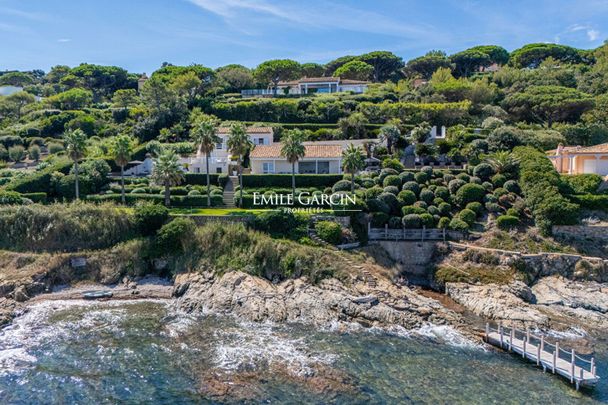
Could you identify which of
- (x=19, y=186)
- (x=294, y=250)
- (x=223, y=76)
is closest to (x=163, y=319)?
(x=294, y=250)

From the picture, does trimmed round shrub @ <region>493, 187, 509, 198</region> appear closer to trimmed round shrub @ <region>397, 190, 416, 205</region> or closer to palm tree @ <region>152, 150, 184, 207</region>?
trimmed round shrub @ <region>397, 190, 416, 205</region>

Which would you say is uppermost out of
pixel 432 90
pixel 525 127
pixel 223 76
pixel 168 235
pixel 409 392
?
pixel 223 76

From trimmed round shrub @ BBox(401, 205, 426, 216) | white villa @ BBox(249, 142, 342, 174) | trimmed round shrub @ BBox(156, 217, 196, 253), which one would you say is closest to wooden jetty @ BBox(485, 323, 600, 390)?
trimmed round shrub @ BBox(401, 205, 426, 216)

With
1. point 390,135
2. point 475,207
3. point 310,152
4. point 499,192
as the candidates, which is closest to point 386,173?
point 475,207

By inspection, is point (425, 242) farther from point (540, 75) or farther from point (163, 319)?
point (540, 75)

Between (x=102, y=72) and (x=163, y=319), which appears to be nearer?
(x=163, y=319)

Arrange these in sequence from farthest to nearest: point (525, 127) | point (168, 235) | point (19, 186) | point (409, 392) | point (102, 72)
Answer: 1. point (102, 72)
2. point (525, 127)
3. point (19, 186)
4. point (168, 235)
5. point (409, 392)

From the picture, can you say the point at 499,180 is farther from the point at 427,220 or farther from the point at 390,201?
the point at 390,201

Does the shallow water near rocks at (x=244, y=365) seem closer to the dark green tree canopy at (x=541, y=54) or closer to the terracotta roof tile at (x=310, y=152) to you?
the terracotta roof tile at (x=310, y=152)
